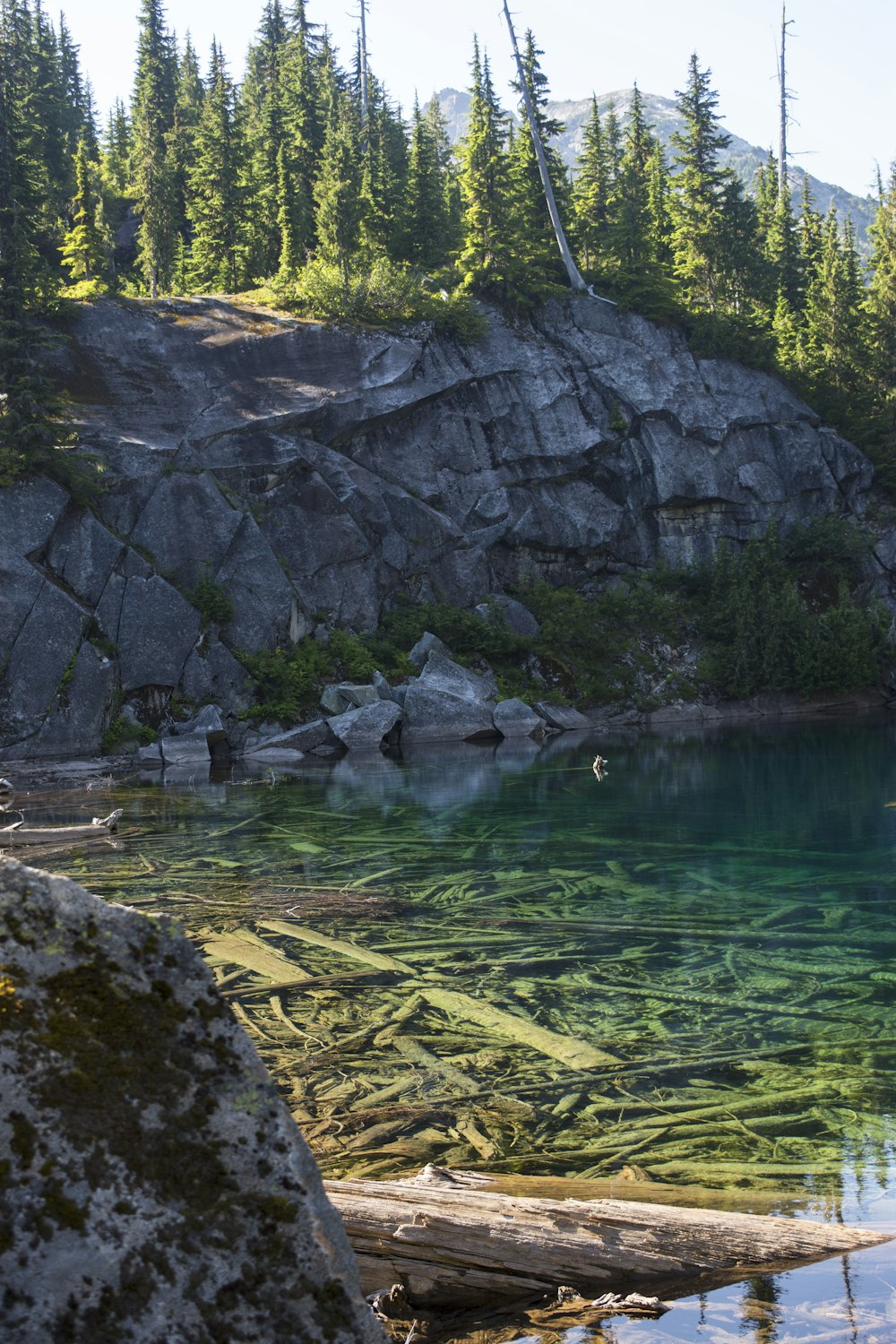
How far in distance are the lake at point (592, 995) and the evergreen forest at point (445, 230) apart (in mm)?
35021

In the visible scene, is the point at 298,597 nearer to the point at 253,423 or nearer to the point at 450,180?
the point at 253,423

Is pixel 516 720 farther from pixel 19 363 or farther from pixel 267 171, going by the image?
pixel 267 171

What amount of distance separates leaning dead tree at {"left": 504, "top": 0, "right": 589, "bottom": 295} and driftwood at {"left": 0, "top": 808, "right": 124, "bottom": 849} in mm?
42384

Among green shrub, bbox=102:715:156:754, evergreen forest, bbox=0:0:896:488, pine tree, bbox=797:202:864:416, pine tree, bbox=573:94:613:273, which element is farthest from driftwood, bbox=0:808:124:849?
pine tree, bbox=797:202:864:416

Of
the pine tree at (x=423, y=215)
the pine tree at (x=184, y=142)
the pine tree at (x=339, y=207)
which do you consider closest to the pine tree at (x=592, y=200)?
the pine tree at (x=423, y=215)

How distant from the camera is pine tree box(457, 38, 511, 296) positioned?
50.2 m

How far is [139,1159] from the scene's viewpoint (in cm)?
259

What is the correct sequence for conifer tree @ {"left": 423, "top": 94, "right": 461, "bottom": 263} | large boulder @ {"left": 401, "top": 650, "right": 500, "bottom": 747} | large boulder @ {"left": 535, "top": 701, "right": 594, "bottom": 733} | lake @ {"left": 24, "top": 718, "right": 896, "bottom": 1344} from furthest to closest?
1. conifer tree @ {"left": 423, "top": 94, "right": 461, "bottom": 263}
2. large boulder @ {"left": 535, "top": 701, "right": 594, "bottom": 733}
3. large boulder @ {"left": 401, "top": 650, "right": 500, "bottom": 747}
4. lake @ {"left": 24, "top": 718, "right": 896, "bottom": 1344}

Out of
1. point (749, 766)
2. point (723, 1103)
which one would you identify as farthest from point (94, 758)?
point (723, 1103)

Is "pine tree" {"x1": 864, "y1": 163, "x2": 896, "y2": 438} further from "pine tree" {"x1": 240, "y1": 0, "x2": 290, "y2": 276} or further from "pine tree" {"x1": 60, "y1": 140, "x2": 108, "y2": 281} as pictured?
"pine tree" {"x1": 60, "y1": 140, "x2": 108, "y2": 281}

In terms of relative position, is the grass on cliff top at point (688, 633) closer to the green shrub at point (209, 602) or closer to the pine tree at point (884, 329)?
the green shrub at point (209, 602)

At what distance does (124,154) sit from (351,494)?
44564mm

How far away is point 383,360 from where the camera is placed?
44906 millimetres

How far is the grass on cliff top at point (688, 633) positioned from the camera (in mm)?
42000
